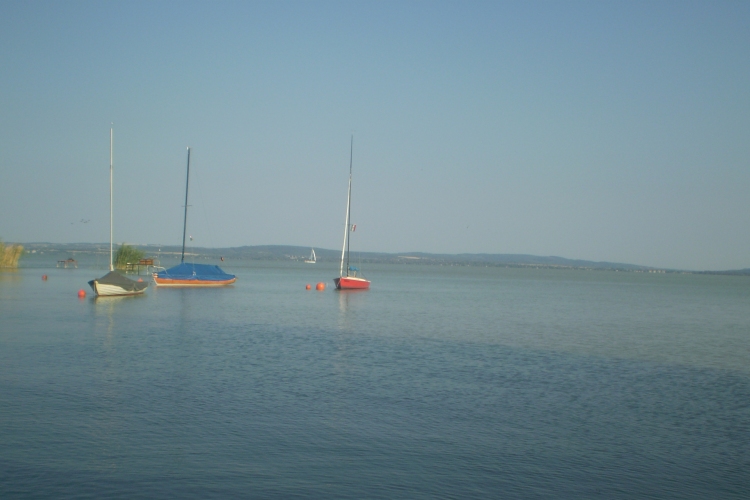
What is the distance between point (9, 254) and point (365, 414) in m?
81.3

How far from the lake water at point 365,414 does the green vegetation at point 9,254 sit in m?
60.4

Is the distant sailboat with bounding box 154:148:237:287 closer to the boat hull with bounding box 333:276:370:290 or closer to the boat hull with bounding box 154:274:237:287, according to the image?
the boat hull with bounding box 154:274:237:287

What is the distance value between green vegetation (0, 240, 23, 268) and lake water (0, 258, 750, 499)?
6044 centimetres

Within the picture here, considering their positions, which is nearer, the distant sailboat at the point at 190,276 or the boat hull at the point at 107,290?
the boat hull at the point at 107,290

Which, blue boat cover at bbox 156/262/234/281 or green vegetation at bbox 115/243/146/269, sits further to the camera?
green vegetation at bbox 115/243/146/269

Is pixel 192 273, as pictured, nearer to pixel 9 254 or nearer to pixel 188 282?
pixel 188 282

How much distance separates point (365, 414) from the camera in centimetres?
1353

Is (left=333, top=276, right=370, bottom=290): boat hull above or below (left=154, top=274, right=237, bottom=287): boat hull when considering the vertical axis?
above

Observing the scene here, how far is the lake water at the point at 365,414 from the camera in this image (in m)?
9.84

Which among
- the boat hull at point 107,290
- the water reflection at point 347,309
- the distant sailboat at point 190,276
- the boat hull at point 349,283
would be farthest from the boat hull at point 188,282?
the water reflection at point 347,309

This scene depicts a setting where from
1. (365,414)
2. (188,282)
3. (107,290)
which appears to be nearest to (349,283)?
(188,282)

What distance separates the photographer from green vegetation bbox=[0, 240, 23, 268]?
81.8 metres

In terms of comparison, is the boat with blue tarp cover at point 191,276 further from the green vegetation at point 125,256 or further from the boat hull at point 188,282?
the green vegetation at point 125,256

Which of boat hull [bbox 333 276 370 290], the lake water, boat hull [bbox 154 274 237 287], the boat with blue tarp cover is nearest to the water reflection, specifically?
boat hull [bbox 333 276 370 290]
